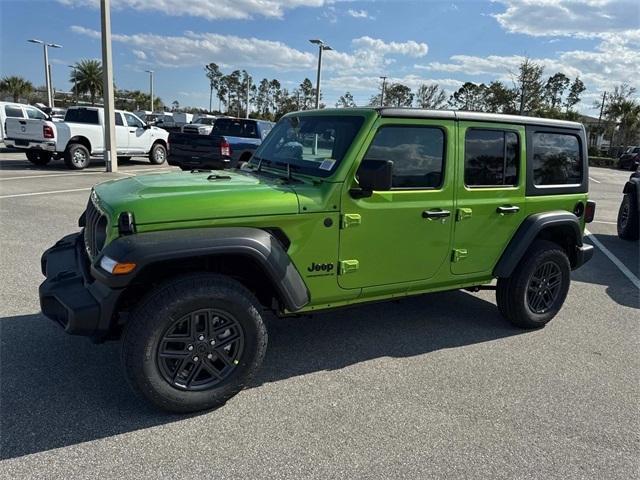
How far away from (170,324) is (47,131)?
1373cm

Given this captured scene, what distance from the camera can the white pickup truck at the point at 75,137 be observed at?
1433 centimetres

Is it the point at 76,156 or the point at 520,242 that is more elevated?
the point at 520,242

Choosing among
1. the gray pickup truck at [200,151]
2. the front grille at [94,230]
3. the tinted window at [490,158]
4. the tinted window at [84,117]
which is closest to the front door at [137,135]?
the tinted window at [84,117]

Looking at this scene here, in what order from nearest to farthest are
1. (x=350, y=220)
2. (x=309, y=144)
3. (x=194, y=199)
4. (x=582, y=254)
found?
(x=194, y=199) → (x=350, y=220) → (x=309, y=144) → (x=582, y=254)

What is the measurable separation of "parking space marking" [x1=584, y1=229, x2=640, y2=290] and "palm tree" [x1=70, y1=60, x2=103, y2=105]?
58.2 m

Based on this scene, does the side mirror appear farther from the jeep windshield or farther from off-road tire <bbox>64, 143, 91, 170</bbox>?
off-road tire <bbox>64, 143, 91, 170</bbox>

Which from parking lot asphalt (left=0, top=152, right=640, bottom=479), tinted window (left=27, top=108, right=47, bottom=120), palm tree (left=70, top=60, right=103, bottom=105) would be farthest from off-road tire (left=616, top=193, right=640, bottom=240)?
palm tree (left=70, top=60, right=103, bottom=105)

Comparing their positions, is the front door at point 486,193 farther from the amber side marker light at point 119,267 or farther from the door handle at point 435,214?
the amber side marker light at point 119,267

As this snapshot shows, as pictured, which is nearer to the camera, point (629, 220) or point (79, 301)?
point (79, 301)

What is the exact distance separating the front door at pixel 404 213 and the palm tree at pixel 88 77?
198 feet

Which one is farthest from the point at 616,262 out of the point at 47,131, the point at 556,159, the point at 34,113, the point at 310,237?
the point at 34,113

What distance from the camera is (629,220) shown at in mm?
9031

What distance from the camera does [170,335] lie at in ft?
9.64

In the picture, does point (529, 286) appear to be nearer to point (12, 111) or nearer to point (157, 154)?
point (157, 154)
